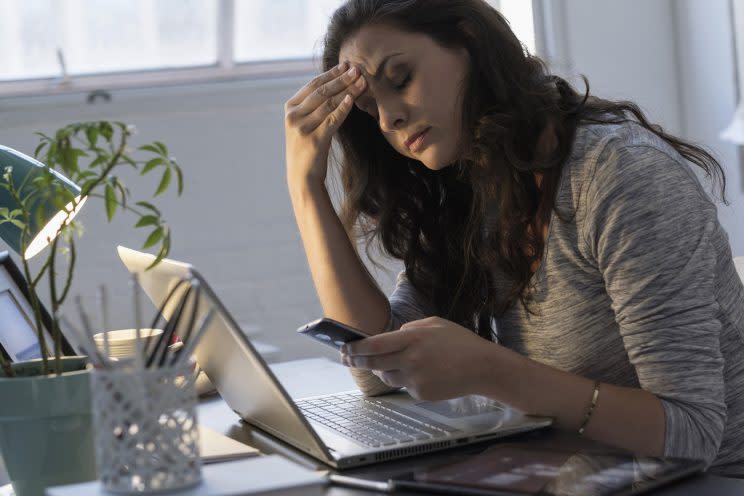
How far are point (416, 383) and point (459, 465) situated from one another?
0.20 meters

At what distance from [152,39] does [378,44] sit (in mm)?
2088

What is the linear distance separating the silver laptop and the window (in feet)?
7.22

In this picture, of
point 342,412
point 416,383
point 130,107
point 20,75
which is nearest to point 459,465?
point 416,383

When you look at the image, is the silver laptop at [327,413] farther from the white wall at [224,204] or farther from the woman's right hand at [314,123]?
the white wall at [224,204]

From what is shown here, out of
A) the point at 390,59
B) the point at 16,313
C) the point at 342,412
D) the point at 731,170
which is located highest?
the point at 390,59

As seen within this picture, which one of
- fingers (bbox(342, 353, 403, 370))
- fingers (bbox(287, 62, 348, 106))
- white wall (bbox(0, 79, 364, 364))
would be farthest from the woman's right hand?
white wall (bbox(0, 79, 364, 364))

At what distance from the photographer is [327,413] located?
133cm

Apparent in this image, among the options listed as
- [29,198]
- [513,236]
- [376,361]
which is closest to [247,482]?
[376,361]

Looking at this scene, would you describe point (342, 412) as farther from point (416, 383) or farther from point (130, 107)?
point (130, 107)

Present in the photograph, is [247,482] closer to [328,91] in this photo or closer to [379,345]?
[379,345]

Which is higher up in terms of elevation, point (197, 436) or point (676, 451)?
point (197, 436)

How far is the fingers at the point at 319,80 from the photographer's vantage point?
1.66 meters

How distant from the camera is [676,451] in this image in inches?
50.7

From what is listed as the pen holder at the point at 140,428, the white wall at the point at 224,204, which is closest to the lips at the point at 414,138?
the pen holder at the point at 140,428
